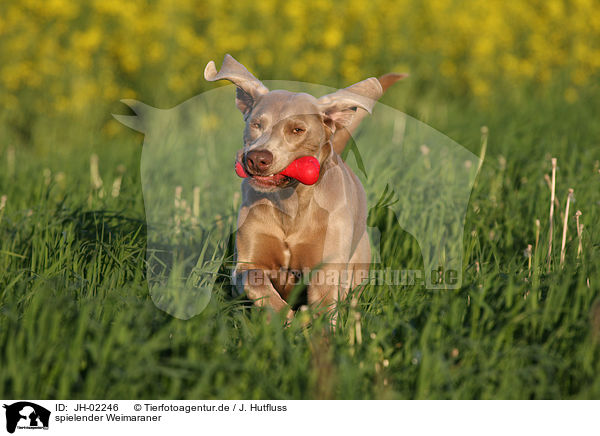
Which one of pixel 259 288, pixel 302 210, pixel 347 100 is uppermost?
pixel 347 100

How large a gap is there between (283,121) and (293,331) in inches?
35.7

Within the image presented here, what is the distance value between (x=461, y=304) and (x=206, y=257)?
1.37 metres

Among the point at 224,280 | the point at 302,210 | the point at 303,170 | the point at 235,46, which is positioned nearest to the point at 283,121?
the point at 303,170

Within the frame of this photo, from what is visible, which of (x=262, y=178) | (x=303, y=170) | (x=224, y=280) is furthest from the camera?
(x=224, y=280)

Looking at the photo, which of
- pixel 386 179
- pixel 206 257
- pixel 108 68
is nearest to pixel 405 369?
pixel 206 257

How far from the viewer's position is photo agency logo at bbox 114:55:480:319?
302cm

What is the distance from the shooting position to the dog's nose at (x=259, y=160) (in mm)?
2850

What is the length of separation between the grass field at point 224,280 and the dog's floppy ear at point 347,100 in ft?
2.68

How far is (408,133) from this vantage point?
5668 mm

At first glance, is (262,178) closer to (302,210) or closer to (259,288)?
(302,210)

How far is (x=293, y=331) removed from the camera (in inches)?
106

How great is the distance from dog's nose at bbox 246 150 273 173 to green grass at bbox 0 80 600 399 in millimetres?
573
